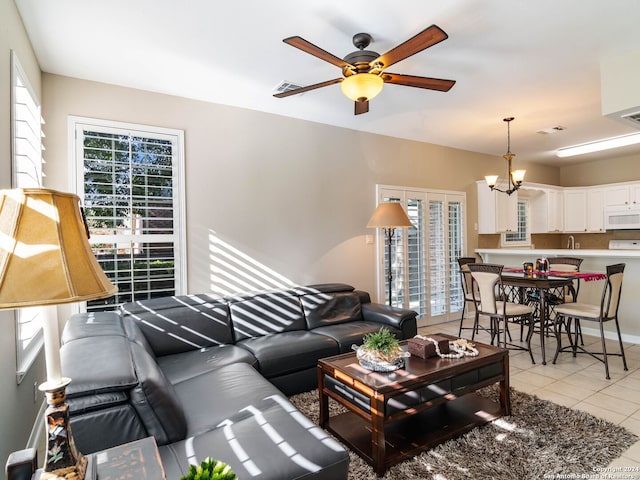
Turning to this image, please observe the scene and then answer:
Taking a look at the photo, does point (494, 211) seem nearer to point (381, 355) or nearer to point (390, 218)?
point (390, 218)

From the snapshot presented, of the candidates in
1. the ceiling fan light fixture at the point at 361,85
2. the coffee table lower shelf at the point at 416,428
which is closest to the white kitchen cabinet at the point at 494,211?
the coffee table lower shelf at the point at 416,428

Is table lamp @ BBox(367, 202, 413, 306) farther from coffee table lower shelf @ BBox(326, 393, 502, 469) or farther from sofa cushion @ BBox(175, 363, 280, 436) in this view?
sofa cushion @ BBox(175, 363, 280, 436)

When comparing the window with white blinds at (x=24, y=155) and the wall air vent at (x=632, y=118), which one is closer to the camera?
the window with white blinds at (x=24, y=155)

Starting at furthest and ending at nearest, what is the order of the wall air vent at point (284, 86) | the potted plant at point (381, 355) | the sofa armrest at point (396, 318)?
the sofa armrest at point (396, 318), the wall air vent at point (284, 86), the potted plant at point (381, 355)

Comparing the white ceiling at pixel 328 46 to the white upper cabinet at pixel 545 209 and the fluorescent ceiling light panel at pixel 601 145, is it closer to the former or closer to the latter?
the fluorescent ceiling light panel at pixel 601 145

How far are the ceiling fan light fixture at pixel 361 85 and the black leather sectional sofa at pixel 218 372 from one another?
1.99 meters

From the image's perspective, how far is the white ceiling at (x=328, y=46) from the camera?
2295 millimetres

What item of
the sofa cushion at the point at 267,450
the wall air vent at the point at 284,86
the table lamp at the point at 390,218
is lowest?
the sofa cushion at the point at 267,450

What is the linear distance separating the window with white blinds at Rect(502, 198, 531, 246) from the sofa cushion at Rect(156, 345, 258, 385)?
5.55 m

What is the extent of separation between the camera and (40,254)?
92 centimetres

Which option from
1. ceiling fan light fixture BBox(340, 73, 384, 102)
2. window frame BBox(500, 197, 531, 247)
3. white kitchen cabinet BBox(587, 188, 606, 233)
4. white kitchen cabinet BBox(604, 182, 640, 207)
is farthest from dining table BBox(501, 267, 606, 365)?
white kitchen cabinet BBox(587, 188, 606, 233)

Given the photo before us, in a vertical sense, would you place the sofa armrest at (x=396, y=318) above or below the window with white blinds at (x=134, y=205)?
below

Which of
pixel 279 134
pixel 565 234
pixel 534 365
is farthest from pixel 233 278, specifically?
pixel 565 234

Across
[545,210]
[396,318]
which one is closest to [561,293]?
[396,318]
